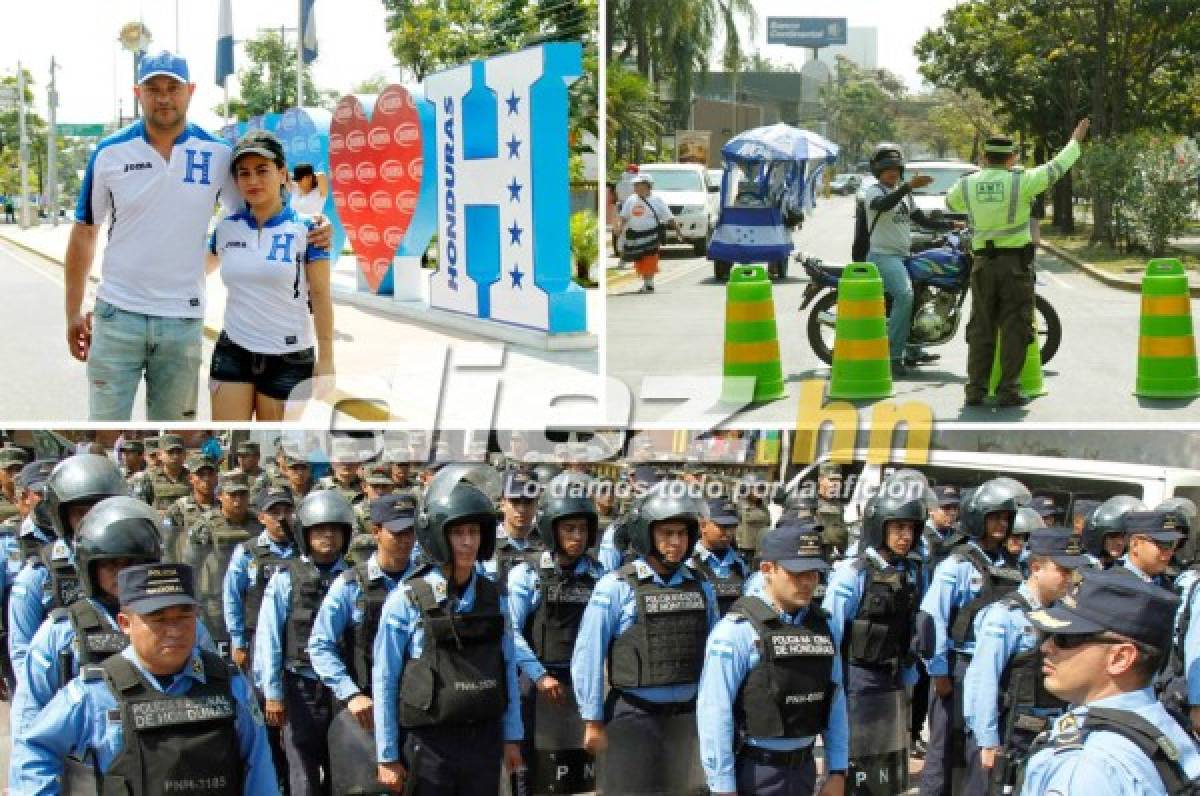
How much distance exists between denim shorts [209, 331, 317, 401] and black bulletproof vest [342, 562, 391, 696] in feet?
3.33

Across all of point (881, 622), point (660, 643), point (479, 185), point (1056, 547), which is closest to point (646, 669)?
point (660, 643)

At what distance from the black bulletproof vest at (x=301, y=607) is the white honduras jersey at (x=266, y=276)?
1685mm

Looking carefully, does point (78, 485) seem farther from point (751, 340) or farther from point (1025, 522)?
point (751, 340)

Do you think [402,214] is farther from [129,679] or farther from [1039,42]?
[129,679]

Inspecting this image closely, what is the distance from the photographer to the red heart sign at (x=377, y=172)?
1827 centimetres

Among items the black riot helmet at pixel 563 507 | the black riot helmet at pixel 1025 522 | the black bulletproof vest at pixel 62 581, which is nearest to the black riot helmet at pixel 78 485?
the black bulletproof vest at pixel 62 581

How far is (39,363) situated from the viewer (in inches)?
597

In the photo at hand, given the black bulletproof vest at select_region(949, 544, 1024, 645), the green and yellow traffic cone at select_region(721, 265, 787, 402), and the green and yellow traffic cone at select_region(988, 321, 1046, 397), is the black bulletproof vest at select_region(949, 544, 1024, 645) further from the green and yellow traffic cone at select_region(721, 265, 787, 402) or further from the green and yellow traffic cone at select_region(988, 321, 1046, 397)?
the green and yellow traffic cone at select_region(721, 265, 787, 402)

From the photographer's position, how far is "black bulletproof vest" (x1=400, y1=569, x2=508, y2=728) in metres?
5.73

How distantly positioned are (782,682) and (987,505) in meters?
3.51

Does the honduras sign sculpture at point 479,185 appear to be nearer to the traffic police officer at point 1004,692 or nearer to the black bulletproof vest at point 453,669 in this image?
the traffic police officer at point 1004,692

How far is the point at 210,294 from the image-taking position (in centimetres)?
2047

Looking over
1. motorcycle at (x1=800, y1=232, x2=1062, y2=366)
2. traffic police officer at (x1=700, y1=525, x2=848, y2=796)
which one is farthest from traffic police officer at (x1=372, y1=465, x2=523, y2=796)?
motorcycle at (x1=800, y1=232, x2=1062, y2=366)

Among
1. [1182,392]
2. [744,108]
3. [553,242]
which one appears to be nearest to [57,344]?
[553,242]
